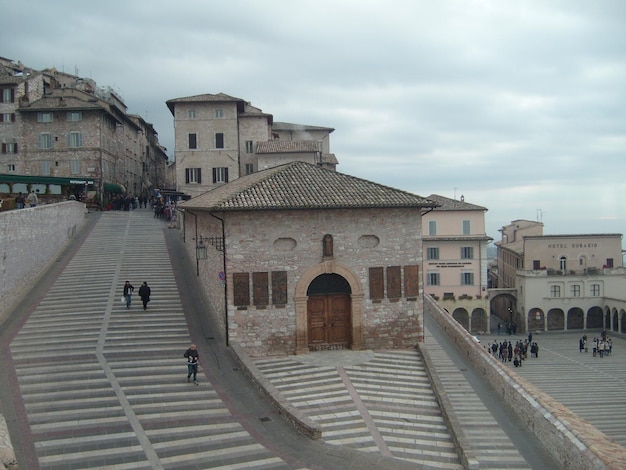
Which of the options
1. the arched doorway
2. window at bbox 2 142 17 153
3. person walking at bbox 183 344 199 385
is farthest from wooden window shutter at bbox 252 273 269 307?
window at bbox 2 142 17 153

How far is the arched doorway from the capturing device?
66.1 ft

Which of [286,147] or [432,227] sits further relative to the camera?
[432,227]

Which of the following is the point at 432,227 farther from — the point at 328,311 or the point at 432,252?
the point at 328,311

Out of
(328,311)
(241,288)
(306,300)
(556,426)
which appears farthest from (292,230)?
(556,426)

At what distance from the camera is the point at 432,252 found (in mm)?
49062

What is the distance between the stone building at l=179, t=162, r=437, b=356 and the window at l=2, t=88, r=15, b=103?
34.5 metres

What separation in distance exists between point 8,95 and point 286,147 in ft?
75.9

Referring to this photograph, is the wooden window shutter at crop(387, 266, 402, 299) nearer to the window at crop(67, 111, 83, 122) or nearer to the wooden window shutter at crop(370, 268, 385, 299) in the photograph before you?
the wooden window shutter at crop(370, 268, 385, 299)

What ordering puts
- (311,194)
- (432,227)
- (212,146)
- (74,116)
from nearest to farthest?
1. (311,194)
2. (74,116)
3. (212,146)
4. (432,227)

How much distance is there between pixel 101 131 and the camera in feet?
156

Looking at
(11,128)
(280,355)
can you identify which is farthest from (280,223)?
(11,128)

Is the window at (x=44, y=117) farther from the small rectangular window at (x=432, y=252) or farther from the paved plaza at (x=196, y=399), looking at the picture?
the small rectangular window at (x=432, y=252)

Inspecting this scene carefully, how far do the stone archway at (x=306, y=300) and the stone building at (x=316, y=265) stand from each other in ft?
0.11

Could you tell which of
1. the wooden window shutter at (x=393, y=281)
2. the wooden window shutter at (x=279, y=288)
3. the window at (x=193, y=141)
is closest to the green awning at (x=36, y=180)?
the window at (x=193, y=141)
